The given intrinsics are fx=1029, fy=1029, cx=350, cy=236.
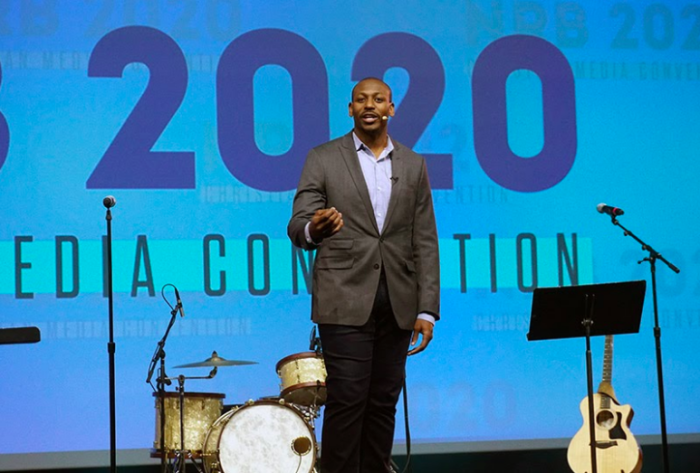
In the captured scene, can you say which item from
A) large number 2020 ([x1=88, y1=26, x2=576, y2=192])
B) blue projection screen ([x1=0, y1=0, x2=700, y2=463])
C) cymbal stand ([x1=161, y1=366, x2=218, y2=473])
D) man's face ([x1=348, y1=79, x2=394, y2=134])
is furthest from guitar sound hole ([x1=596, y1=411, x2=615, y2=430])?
man's face ([x1=348, y1=79, x2=394, y2=134])

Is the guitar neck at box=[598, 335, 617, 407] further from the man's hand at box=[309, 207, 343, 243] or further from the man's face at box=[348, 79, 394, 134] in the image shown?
the man's hand at box=[309, 207, 343, 243]

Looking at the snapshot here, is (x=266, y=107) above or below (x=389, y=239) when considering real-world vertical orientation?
above

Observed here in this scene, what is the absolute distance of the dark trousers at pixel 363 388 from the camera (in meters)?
3.68

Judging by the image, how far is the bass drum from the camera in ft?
18.0

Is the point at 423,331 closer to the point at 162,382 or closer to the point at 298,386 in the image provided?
the point at 298,386

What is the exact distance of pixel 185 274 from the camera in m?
6.00

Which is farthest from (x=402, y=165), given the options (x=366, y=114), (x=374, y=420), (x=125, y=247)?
(x=125, y=247)

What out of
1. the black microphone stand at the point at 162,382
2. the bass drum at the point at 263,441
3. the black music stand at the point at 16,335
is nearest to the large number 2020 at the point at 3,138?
the black microphone stand at the point at 162,382

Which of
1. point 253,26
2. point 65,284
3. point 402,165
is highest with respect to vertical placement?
point 253,26

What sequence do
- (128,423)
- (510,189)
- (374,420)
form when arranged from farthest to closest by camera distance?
(510,189), (128,423), (374,420)

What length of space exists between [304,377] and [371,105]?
2087 millimetres

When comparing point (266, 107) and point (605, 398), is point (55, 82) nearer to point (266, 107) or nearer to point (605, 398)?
point (266, 107)

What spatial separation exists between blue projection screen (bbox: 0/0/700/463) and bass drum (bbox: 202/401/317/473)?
1.79 feet

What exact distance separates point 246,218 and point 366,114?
240 cm
